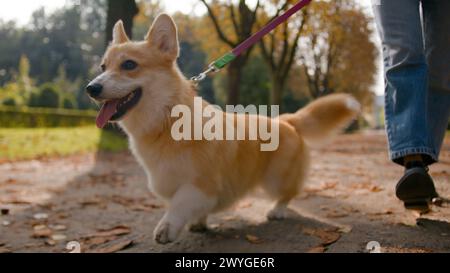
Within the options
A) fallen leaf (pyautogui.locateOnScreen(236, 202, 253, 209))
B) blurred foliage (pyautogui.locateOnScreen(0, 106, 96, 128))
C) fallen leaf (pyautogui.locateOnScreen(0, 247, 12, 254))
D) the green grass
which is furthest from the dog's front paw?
blurred foliage (pyautogui.locateOnScreen(0, 106, 96, 128))

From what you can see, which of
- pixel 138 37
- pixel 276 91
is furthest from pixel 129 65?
pixel 138 37

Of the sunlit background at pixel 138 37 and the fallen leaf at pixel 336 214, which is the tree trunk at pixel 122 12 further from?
the fallen leaf at pixel 336 214

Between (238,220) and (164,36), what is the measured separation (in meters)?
1.63

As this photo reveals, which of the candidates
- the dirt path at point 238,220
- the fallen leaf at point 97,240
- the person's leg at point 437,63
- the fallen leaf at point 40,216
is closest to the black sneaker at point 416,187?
the dirt path at point 238,220

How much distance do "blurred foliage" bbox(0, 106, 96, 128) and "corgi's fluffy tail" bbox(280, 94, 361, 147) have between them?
679 inches

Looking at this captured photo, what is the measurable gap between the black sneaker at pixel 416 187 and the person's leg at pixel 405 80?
10 centimetres

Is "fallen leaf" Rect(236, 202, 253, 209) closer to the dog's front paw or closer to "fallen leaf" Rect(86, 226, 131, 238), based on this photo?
"fallen leaf" Rect(86, 226, 131, 238)

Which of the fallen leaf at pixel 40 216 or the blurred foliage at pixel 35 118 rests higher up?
the blurred foliage at pixel 35 118

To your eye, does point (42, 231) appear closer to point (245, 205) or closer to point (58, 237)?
point (58, 237)

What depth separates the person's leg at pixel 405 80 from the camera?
2.37m

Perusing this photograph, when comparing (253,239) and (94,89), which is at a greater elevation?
Result: (94,89)

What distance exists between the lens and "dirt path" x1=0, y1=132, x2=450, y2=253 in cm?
256

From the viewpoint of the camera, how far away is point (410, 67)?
245 cm

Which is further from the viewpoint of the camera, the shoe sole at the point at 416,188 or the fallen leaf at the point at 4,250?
the fallen leaf at the point at 4,250
